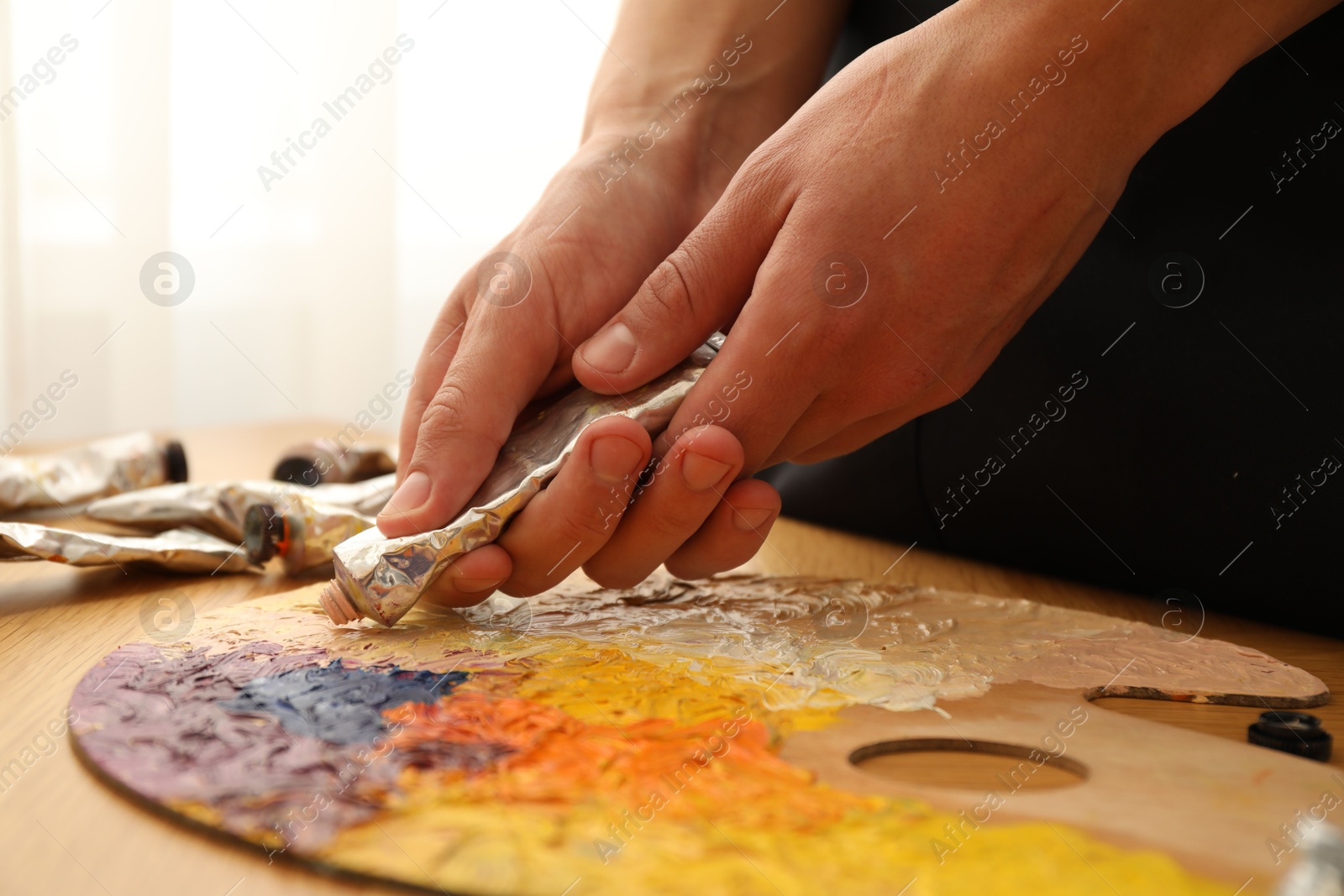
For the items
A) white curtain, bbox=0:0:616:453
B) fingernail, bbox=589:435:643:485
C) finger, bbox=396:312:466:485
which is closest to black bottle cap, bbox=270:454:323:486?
finger, bbox=396:312:466:485

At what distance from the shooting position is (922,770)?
451 mm

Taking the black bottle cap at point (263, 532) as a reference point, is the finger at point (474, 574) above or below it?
above

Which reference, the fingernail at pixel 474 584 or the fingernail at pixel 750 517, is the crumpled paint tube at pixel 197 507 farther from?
the fingernail at pixel 750 517

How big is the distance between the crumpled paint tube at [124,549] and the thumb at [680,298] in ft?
1.01

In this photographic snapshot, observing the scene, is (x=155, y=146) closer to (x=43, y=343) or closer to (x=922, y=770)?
(x=43, y=343)

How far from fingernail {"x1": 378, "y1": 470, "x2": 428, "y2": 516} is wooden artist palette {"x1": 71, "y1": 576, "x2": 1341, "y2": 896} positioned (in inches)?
2.7

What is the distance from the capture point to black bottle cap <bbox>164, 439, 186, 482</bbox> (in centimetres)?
92

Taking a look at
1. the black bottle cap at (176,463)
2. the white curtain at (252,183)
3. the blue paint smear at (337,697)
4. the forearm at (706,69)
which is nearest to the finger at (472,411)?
the blue paint smear at (337,697)

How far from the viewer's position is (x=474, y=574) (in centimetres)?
60

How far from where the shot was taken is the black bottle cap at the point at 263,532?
2.39 ft

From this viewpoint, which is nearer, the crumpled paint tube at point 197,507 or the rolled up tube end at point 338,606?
the rolled up tube end at point 338,606

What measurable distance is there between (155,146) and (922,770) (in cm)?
189

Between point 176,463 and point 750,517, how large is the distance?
1.82 feet

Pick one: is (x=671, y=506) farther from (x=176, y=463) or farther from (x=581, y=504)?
(x=176, y=463)
